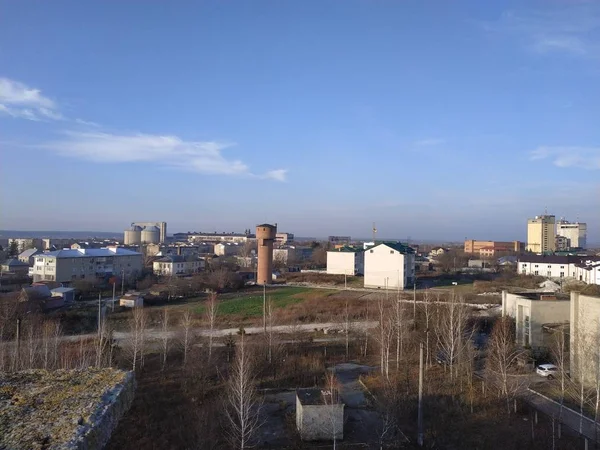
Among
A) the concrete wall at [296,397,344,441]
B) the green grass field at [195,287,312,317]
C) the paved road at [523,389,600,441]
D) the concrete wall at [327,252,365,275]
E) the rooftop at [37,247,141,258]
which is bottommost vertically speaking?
the green grass field at [195,287,312,317]

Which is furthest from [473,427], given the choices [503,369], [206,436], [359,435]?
[206,436]

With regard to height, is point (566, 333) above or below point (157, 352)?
above

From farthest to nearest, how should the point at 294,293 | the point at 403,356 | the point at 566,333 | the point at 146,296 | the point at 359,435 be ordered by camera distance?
the point at 294,293 → the point at 146,296 → the point at 403,356 → the point at 566,333 → the point at 359,435

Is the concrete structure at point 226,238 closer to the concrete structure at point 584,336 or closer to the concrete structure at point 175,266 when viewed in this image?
the concrete structure at point 175,266

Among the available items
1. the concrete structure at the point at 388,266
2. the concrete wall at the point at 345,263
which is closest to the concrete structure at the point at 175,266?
the concrete wall at the point at 345,263

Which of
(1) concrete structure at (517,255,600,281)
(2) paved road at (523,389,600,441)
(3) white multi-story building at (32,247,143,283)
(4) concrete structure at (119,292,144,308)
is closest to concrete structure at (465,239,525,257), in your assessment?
(1) concrete structure at (517,255,600,281)

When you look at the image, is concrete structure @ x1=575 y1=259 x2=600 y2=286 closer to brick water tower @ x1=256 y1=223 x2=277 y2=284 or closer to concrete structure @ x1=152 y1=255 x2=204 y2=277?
brick water tower @ x1=256 y1=223 x2=277 y2=284

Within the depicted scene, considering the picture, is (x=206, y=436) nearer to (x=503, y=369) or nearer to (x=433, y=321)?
(x=503, y=369)
